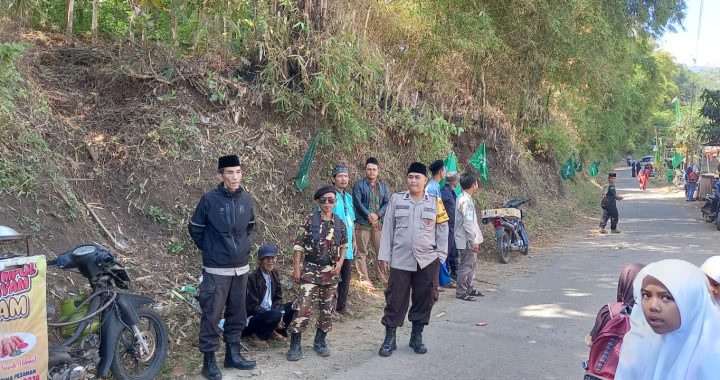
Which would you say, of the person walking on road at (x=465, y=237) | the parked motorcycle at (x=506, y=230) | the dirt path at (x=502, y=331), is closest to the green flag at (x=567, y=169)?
the dirt path at (x=502, y=331)

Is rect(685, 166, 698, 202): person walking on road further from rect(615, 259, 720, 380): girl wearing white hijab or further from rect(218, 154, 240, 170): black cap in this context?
rect(615, 259, 720, 380): girl wearing white hijab

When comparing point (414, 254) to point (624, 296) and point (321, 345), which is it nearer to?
point (321, 345)

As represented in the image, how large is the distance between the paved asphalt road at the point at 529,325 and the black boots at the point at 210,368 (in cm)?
101

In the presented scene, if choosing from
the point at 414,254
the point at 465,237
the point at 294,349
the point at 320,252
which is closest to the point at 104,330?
the point at 294,349

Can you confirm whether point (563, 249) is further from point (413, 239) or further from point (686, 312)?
point (686, 312)

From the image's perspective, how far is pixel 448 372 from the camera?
5316mm

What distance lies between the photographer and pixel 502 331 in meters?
6.62

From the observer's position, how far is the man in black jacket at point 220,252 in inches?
198

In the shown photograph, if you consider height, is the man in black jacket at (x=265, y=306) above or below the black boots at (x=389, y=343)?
above

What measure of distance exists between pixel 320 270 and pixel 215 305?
1.09 metres

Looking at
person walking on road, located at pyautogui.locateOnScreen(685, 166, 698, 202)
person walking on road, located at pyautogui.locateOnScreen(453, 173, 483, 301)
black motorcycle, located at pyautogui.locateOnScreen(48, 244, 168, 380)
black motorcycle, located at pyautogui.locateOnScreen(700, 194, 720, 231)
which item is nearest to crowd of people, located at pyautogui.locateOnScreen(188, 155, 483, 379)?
black motorcycle, located at pyautogui.locateOnScreen(48, 244, 168, 380)

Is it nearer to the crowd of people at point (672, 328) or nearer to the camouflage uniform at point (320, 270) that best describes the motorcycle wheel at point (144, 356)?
the camouflage uniform at point (320, 270)

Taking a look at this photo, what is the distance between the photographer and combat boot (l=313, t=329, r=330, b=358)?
5727mm

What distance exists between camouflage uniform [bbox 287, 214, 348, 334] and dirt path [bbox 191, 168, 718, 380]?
1.65 feet
